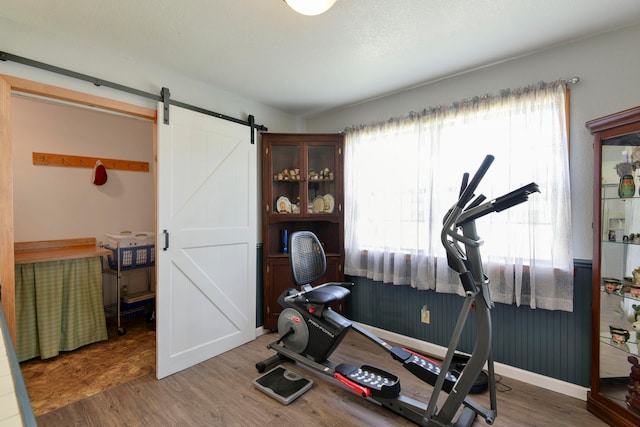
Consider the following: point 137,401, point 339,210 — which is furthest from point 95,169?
point 339,210

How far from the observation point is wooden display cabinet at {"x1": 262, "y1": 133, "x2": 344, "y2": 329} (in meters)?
3.11

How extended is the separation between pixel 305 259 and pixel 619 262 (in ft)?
7.08

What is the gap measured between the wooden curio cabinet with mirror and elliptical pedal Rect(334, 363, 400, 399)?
1309 millimetres

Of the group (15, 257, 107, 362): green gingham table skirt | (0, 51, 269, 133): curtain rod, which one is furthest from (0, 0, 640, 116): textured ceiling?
(15, 257, 107, 362): green gingham table skirt

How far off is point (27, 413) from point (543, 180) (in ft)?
9.20

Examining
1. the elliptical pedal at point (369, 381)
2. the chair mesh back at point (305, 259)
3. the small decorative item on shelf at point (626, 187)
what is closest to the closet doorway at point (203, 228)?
the chair mesh back at point (305, 259)

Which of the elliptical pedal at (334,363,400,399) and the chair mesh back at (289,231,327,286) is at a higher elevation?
the chair mesh back at (289,231,327,286)

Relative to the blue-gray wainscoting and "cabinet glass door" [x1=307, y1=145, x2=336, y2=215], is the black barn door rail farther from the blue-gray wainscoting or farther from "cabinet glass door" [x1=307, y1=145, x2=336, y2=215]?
the blue-gray wainscoting

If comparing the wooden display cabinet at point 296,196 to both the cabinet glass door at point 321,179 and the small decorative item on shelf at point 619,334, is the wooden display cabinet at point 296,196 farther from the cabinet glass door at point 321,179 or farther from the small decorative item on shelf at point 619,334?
the small decorative item on shelf at point 619,334

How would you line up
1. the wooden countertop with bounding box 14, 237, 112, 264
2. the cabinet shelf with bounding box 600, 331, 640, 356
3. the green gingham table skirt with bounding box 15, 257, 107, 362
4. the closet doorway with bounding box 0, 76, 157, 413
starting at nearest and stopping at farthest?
1. the cabinet shelf with bounding box 600, 331, 640, 356
2. the green gingham table skirt with bounding box 15, 257, 107, 362
3. the wooden countertop with bounding box 14, 237, 112, 264
4. the closet doorway with bounding box 0, 76, 157, 413

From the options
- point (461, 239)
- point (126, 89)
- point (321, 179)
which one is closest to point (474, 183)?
point (461, 239)

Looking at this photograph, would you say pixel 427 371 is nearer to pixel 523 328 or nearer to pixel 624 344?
pixel 523 328

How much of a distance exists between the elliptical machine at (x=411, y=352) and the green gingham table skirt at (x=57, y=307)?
192 centimetres

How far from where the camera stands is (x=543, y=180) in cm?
207
